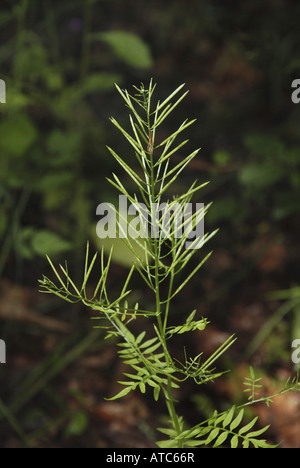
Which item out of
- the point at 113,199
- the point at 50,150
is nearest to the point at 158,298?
the point at 50,150

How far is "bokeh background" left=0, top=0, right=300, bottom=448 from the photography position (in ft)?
5.11

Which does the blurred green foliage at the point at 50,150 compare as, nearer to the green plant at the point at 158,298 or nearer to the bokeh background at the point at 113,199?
the bokeh background at the point at 113,199

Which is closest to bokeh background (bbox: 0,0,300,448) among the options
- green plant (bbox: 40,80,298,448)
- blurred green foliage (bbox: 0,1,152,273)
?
blurred green foliage (bbox: 0,1,152,273)

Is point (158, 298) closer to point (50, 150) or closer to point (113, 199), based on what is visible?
point (50, 150)

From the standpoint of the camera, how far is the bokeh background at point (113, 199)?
156 cm

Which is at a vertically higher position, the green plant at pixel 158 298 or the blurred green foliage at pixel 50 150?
the blurred green foliage at pixel 50 150

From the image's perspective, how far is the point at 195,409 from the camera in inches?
61.4

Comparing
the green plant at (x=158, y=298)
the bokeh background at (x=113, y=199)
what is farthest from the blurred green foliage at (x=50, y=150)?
the green plant at (x=158, y=298)

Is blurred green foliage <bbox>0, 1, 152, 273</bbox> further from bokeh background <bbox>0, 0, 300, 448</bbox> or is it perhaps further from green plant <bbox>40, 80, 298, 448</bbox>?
green plant <bbox>40, 80, 298, 448</bbox>

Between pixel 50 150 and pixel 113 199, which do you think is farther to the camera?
pixel 113 199

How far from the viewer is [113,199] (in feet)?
6.50
